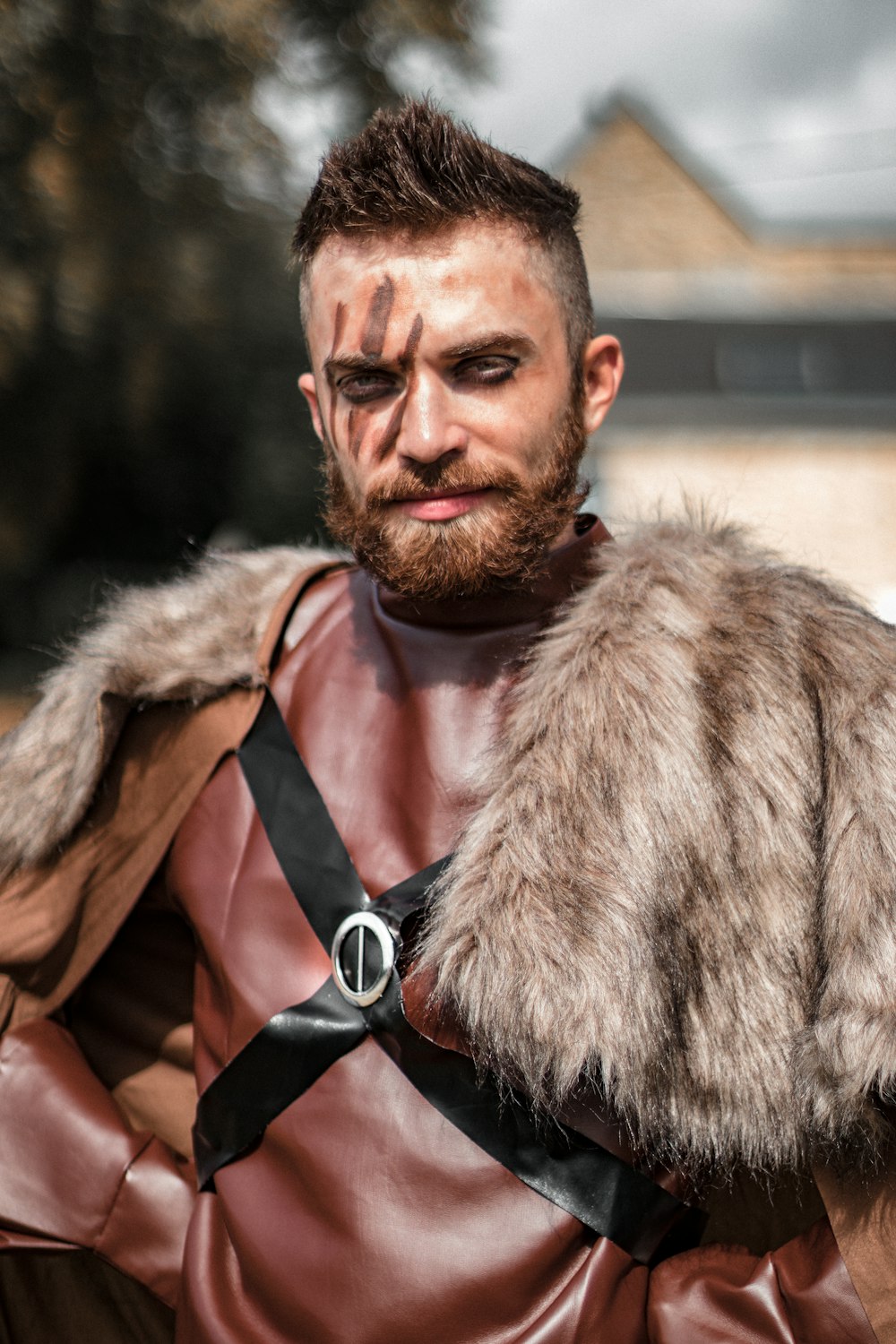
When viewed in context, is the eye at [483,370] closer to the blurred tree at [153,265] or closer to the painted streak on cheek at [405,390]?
the painted streak on cheek at [405,390]

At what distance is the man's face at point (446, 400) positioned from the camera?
1.32 m

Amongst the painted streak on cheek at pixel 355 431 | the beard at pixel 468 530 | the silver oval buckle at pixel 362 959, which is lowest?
the silver oval buckle at pixel 362 959

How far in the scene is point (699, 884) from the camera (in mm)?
1174

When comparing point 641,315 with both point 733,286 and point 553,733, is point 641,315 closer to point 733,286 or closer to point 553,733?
point 733,286

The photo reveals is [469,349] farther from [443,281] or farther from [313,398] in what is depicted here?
[313,398]

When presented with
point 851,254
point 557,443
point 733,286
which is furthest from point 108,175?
point 851,254

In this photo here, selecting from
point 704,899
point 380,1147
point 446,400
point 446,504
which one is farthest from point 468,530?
point 380,1147

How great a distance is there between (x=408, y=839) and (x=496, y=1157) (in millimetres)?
352

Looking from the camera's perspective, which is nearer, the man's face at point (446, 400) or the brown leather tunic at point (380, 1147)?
the brown leather tunic at point (380, 1147)

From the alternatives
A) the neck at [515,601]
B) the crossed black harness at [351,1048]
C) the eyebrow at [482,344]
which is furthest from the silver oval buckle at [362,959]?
the eyebrow at [482,344]

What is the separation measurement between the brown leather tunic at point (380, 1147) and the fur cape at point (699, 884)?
4.5 inches

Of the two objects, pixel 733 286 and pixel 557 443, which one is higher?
pixel 733 286

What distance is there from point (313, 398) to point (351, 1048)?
82cm

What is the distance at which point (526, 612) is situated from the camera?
4.77 feet
